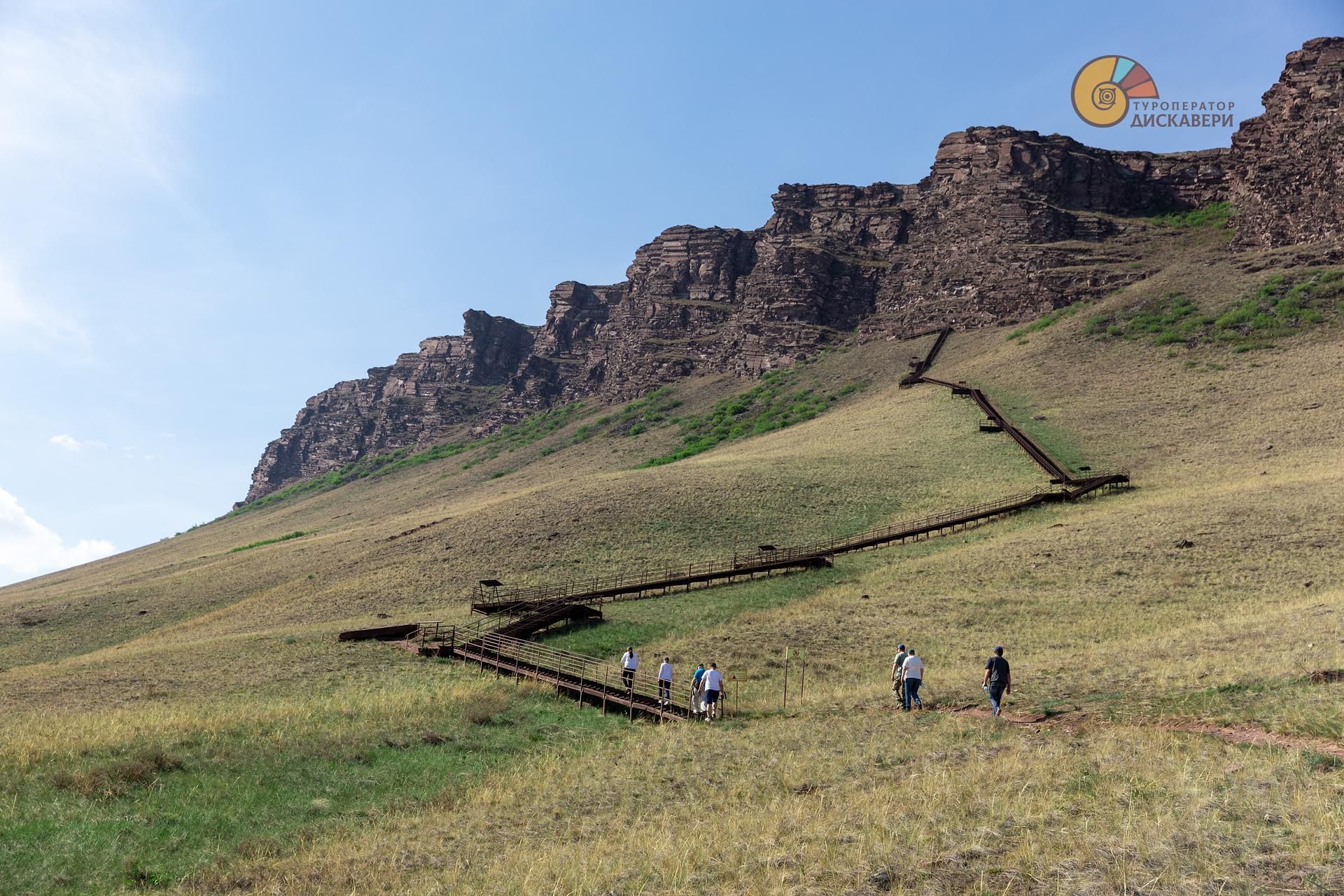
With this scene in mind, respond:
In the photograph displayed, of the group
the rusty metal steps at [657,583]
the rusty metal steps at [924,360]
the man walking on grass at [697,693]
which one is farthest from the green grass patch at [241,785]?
the rusty metal steps at [924,360]

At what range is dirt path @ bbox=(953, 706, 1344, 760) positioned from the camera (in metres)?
13.2

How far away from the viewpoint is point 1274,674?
17.5 metres

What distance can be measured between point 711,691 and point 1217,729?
989cm

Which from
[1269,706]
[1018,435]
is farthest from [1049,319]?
[1269,706]

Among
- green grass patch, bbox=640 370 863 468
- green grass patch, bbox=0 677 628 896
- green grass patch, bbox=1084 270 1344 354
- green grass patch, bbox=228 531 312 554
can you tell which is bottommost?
green grass patch, bbox=0 677 628 896

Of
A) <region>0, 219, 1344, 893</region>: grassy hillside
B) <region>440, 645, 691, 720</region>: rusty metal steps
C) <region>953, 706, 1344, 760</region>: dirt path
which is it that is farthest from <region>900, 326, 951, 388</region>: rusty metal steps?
<region>953, 706, 1344, 760</region>: dirt path

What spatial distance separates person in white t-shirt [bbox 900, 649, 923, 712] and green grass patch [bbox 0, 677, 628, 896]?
6.67 metres

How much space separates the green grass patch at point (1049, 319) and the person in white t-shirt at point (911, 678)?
3499 inches

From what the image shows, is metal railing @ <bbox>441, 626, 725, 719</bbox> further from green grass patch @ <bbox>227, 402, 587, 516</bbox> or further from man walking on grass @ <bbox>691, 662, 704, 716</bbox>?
green grass patch @ <bbox>227, 402, 587, 516</bbox>

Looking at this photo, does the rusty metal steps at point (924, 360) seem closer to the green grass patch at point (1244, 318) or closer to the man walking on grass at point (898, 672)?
the green grass patch at point (1244, 318)

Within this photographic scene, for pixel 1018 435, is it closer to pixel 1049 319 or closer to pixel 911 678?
pixel 1049 319

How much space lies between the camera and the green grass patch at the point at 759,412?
9944 centimetres

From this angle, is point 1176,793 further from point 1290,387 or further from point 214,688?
point 1290,387

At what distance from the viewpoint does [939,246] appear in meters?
128
